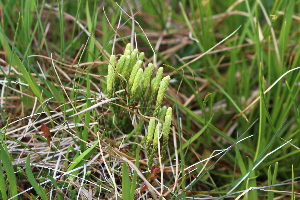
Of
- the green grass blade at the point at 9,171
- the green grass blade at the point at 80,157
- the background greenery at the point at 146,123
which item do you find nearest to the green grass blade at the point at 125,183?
the background greenery at the point at 146,123

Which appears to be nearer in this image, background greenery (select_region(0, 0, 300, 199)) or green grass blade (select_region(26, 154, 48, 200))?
green grass blade (select_region(26, 154, 48, 200))

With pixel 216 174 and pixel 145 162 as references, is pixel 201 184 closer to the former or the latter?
pixel 216 174

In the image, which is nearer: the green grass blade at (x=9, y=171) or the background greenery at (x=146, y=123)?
the green grass blade at (x=9, y=171)

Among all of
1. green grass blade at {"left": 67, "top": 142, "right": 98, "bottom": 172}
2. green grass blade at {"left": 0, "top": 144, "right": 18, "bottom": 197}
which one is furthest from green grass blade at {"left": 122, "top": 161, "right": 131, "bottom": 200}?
green grass blade at {"left": 0, "top": 144, "right": 18, "bottom": 197}

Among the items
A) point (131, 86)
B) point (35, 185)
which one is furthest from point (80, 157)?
point (131, 86)

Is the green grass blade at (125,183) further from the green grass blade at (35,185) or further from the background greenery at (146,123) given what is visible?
the green grass blade at (35,185)

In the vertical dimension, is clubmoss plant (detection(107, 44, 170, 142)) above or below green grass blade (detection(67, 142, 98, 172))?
above

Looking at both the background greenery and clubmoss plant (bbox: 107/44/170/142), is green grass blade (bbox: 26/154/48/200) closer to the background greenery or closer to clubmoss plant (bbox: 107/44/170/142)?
the background greenery

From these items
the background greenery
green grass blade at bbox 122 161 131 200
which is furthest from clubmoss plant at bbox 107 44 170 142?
green grass blade at bbox 122 161 131 200

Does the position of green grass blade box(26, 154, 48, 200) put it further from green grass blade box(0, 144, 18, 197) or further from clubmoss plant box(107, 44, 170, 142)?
clubmoss plant box(107, 44, 170, 142)
